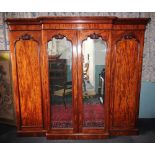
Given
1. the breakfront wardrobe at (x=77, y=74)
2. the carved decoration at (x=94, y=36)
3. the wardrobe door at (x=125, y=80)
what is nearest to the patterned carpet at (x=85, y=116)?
the breakfront wardrobe at (x=77, y=74)

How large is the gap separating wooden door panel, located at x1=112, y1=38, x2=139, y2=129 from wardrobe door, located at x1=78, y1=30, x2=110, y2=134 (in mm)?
169

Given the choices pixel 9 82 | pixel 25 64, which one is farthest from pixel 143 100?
pixel 9 82

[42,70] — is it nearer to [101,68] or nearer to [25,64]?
[25,64]

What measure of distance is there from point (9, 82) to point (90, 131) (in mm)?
1663

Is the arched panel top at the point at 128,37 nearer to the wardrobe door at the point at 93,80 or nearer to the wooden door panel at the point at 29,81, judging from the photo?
the wardrobe door at the point at 93,80

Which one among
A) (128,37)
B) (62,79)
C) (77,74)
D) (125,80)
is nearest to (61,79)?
(62,79)

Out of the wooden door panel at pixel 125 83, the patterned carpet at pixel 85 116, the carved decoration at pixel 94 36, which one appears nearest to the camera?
the carved decoration at pixel 94 36

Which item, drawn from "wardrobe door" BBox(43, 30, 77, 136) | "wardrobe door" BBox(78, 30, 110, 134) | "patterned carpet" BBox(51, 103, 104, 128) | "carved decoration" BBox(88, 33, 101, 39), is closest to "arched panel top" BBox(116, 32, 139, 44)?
"wardrobe door" BBox(78, 30, 110, 134)

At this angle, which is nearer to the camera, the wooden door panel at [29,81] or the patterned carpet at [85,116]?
the wooden door panel at [29,81]

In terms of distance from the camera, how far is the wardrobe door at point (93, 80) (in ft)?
8.98

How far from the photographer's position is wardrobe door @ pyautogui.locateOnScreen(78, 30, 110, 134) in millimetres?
2736

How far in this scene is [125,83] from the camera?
291cm

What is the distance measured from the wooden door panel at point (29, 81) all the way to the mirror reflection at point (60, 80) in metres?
0.22

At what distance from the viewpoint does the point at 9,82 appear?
3.34m
